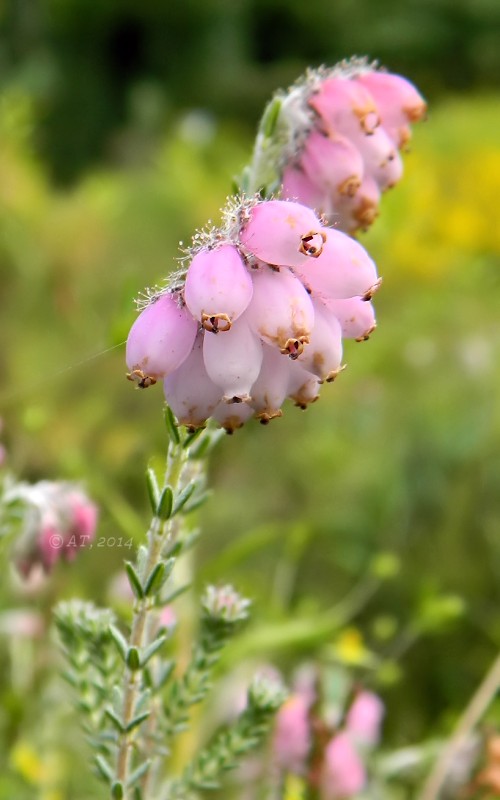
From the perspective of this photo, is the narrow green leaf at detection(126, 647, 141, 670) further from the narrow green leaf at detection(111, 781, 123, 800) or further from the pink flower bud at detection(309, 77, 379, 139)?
the pink flower bud at detection(309, 77, 379, 139)

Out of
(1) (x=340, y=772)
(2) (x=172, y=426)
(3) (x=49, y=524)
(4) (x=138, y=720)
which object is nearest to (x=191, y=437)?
(2) (x=172, y=426)

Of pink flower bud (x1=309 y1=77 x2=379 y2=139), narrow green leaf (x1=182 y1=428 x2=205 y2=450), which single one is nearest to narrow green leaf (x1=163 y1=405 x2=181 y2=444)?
narrow green leaf (x1=182 y1=428 x2=205 y2=450)

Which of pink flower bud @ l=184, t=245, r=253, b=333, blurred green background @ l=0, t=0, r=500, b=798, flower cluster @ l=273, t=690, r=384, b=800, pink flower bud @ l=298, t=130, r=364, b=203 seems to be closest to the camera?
pink flower bud @ l=184, t=245, r=253, b=333

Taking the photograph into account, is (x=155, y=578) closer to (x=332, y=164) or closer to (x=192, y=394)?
(x=192, y=394)

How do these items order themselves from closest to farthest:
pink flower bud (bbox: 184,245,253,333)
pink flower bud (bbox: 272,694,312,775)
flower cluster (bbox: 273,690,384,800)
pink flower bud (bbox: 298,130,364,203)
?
pink flower bud (bbox: 184,245,253,333)
pink flower bud (bbox: 298,130,364,203)
flower cluster (bbox: 273,690,384,800)
pink flower bud (bbox: 272,694,312,775)

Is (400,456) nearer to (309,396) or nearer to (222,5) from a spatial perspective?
(309,396)

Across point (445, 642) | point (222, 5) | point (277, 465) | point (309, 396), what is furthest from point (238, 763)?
point (222, 5)

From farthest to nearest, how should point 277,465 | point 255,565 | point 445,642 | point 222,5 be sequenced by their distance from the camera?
point 222,5, point 277,465, point 255,565, point 445,642

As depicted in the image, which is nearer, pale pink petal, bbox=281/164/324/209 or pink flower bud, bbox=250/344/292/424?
pink flower bud, bbox=250/344/292/424
